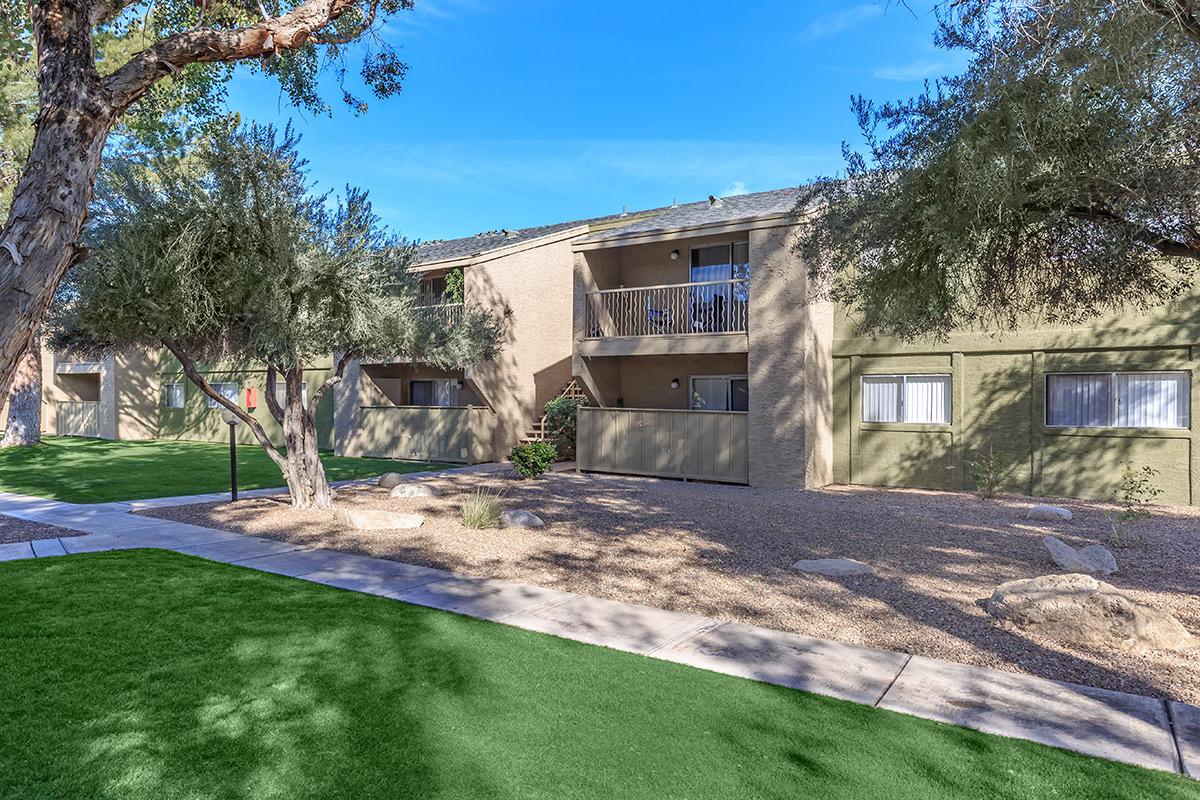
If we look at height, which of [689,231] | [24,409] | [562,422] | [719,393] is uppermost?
[689,231]

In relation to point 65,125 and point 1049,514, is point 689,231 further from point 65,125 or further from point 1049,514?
point 65,125

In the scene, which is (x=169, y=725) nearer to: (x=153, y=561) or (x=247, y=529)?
(x=153, y=561)

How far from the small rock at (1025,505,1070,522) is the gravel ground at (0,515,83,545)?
14034mm

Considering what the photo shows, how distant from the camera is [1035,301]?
27.2 feet

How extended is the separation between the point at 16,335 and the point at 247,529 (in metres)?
7.57

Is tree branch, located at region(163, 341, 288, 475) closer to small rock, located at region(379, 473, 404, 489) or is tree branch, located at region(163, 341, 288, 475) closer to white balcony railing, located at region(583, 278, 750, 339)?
small rock, located at region(379, 473, 404, 489)

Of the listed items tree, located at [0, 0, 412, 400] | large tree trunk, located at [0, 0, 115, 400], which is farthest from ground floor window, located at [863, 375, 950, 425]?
large tree trunk, located at [0, 0, 115, 400]

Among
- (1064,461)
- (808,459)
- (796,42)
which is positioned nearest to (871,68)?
(796,42)

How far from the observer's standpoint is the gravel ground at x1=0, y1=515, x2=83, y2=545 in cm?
979

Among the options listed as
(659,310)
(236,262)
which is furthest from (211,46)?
(659,310)

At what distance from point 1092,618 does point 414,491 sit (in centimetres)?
1109

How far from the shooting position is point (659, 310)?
59.7 feet

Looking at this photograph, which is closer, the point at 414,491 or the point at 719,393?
the point at 414,491

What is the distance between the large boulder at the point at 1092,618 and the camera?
5652 mm
